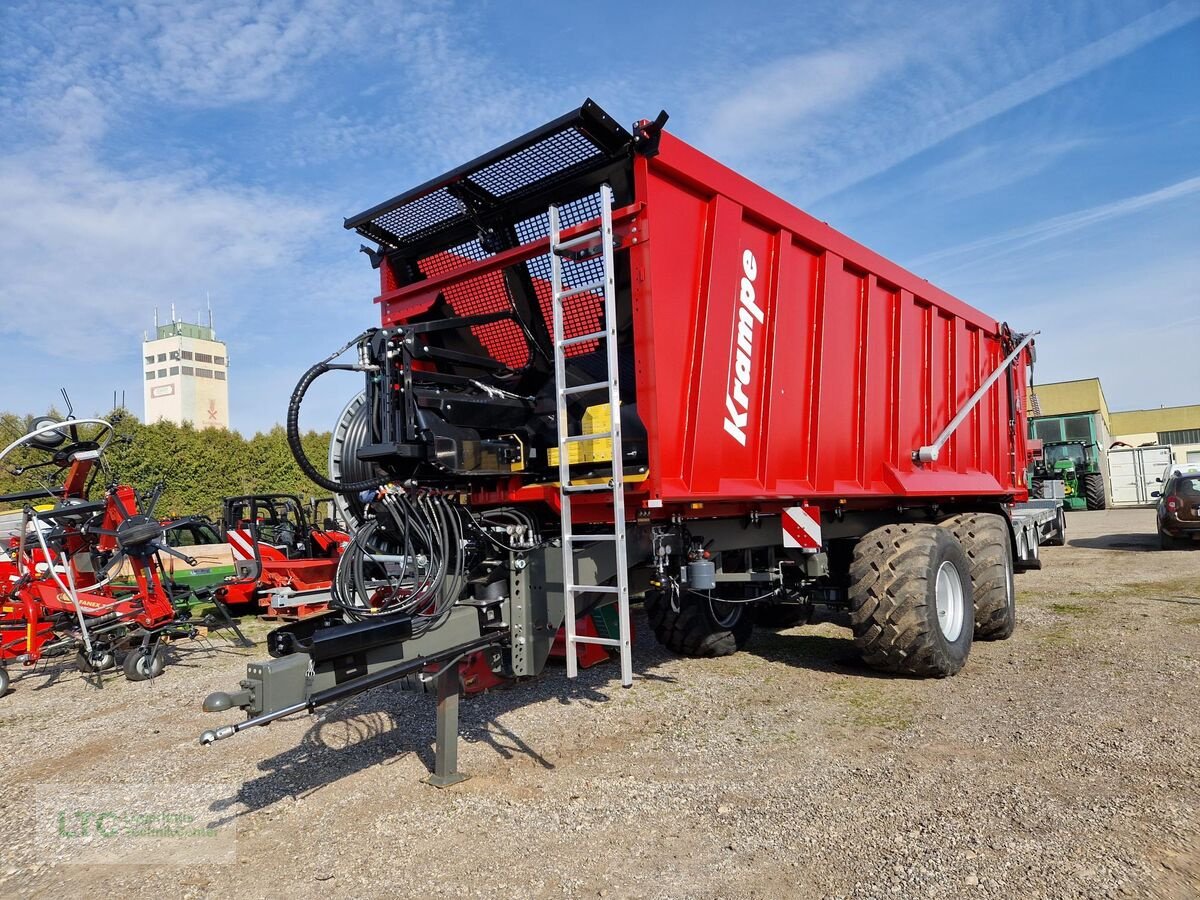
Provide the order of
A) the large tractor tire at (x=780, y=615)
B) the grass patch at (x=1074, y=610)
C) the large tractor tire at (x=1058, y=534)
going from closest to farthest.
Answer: the large tractor tire at (x=780, y=615) < the grass patch at (x=1074, y=610) < the large tractor tire at (x=1058, y=534)

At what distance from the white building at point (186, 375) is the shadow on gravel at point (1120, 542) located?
220ft

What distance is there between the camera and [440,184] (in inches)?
186

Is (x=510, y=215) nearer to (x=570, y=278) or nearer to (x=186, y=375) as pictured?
(x=570, y=278)

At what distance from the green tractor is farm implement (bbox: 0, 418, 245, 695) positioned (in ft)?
67.9

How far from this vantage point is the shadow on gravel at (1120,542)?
1432 centimetres

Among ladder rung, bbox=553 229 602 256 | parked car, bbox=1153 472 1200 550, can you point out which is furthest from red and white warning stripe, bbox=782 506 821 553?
parked car, bbox=1153 472 1200 550

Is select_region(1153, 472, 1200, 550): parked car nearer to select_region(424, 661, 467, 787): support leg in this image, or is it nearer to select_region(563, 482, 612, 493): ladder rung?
select_region(563, 482, 612, 493): ladder rung

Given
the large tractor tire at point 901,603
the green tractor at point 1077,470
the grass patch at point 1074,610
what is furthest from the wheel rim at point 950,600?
the green tractor at point 1077,470

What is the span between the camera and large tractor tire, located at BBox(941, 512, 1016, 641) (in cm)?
671

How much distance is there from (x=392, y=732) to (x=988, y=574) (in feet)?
16.1

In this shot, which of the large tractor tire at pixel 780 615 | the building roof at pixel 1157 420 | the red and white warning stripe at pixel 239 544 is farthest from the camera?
the building roof at pixel 1157 420

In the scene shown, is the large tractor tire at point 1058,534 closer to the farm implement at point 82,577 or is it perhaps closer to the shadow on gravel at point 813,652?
the shadow on gravel at point 813,652

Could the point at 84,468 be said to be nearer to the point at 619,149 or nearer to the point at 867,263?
the point at 619,149

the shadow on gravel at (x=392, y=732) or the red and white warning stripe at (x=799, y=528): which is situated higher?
the red and white warning stripe at (x=799, y=528)
